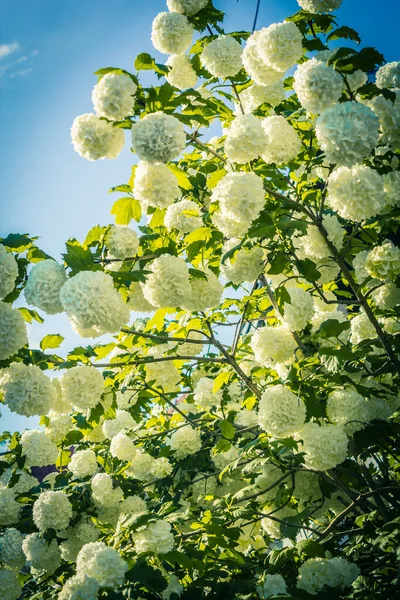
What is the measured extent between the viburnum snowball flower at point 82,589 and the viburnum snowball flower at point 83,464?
1954 mm

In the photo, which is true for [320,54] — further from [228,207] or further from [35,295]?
[35,295]

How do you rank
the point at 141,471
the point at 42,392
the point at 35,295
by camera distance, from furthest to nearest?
the point at 141,471 → the point at 42,392 → the point at 35,295

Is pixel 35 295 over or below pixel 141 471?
over

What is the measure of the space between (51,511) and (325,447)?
2078 millimetres

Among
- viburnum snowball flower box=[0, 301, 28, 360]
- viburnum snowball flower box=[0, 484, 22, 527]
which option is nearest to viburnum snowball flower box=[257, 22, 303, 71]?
viburnum snowball flower box=[0, 301, 28, 360]

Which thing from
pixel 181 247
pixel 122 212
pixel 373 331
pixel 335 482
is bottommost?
pixel 335 482

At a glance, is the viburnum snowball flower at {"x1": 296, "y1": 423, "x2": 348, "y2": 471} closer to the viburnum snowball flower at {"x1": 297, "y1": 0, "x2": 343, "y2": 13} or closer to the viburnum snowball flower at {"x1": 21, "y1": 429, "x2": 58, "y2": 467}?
the viburnum snowball flower at {"x1": 21, "y1": 429, "x2": 58, "y2": 467}

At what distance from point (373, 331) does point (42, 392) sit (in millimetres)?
2056

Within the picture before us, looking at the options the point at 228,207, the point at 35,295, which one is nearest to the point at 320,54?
the point at 228,207

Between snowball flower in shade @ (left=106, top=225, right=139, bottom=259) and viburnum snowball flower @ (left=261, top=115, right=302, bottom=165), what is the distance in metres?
0.85

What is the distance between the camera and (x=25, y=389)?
270 centimetres

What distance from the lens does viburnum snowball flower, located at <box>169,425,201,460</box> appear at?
414 cm

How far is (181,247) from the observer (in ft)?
10.2

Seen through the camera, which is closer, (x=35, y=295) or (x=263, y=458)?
(x=35, y=295)
